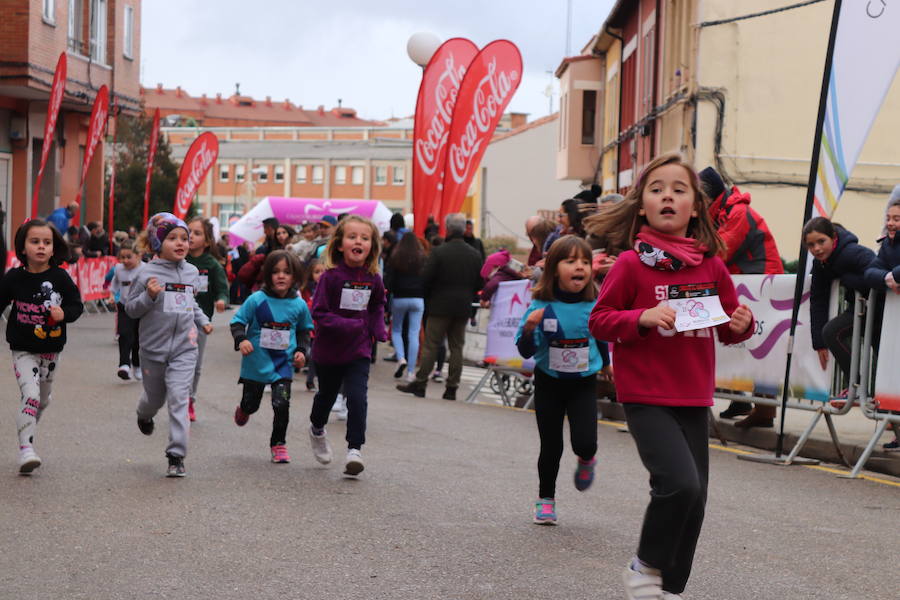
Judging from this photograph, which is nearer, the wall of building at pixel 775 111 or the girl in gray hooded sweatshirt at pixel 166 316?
the girl in gray hooded sweatshirt at pixel 166 316

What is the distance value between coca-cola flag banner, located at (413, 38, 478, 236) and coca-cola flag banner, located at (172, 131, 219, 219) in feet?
32.4

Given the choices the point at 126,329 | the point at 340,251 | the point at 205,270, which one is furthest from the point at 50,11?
the point at 340,251

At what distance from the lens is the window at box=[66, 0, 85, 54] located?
32.5 meters

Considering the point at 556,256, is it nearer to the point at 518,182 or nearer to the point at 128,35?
the point at 128,35

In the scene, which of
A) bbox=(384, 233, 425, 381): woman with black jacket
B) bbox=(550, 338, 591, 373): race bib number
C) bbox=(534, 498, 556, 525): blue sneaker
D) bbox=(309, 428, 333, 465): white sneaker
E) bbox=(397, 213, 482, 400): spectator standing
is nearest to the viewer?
bbox=(534, 498, 556, 525): blue sneaker

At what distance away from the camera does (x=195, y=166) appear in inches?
1164

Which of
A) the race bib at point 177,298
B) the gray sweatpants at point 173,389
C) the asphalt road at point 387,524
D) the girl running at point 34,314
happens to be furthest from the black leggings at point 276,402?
the girl running at point 34,314

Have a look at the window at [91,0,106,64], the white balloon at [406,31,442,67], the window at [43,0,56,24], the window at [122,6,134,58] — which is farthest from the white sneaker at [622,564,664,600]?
the window at [122,6,134,58]

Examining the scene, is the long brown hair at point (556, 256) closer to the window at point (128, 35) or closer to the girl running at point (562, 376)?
the girl running at point (562, 376)

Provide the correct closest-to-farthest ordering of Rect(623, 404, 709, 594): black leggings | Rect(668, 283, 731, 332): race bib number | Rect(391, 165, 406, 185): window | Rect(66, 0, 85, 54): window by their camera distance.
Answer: Rect(623, 404, 709, 594): black leggings < Rect(668, 283, 731, 332): race bib number < Rect(66, 0, 85, 54): window < Rect(391, 165, 406, 185): window

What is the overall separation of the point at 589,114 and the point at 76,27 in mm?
16656

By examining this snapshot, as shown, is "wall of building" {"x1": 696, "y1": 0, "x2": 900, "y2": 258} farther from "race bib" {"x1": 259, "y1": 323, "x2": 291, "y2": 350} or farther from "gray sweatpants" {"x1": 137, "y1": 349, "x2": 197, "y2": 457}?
"gray sweatpants" {"x1": 137, "y1": 349, "x2": 197, "y2": 457}

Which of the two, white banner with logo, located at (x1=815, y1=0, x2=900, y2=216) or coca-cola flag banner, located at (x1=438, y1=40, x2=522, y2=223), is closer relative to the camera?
white banner with logo, located at (x1=815, y1=0, x2=900, y2=216)

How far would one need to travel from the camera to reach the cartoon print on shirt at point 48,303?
8.38 m
